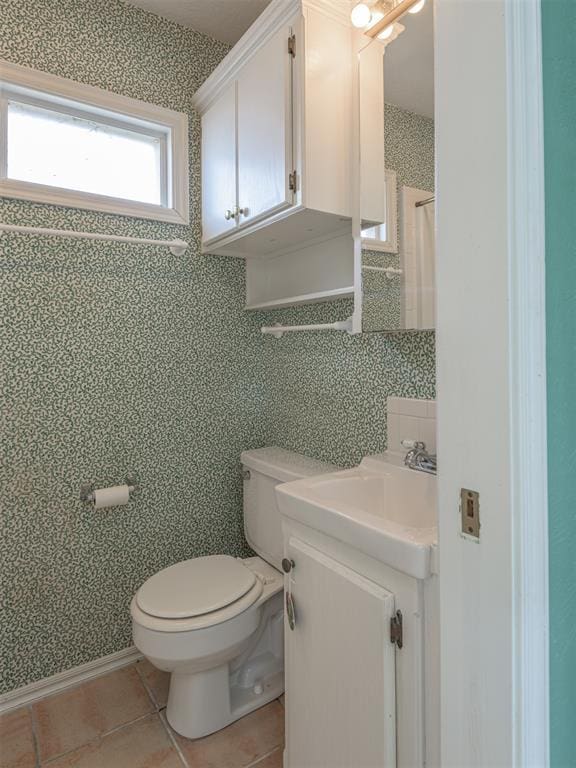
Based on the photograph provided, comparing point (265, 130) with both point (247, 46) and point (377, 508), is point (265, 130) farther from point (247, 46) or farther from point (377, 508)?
point (377, 508)

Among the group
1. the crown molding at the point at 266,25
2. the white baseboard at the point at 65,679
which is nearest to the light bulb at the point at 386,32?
the crown molding at the point at 266,25

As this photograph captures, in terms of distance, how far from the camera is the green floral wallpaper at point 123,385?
5.50 feet

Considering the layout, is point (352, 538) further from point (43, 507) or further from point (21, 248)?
point (21, 248)

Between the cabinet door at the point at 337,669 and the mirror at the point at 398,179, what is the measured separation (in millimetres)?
771

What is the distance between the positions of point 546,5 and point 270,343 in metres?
1.70

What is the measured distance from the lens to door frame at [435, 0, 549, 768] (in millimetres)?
574

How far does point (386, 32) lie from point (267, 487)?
1.65 meters

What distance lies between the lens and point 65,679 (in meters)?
1.77

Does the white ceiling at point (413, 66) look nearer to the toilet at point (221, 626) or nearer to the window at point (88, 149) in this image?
the window at point (88, 149)

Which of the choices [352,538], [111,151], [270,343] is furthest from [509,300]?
[111,151]

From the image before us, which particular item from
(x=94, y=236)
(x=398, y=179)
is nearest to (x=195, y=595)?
(x=94, y=236)

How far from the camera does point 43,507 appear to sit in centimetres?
173

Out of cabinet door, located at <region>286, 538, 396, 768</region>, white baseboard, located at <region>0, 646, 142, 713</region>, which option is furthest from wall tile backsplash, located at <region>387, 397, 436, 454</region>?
white baseboard, located at <region>0, 646, 142, 713</region>

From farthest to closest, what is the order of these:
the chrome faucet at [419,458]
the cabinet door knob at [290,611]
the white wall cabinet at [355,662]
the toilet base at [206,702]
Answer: the toilet base at [206,702], the chrome faucet at [419,458], the cabinet door knob at [290,611], the white wall cabinet at [355,662]
